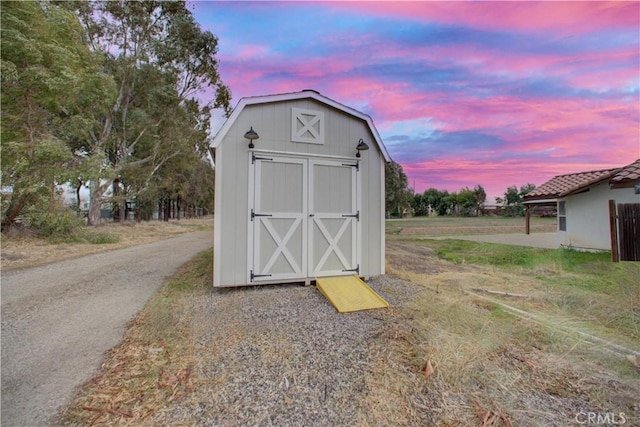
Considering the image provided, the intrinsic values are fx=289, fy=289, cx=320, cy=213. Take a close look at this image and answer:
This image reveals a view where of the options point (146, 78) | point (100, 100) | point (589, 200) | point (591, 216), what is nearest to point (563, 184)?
point (589, 200)

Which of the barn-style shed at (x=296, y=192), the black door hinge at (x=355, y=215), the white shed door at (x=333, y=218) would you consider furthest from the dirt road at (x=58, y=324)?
the black door hinge at (x=355, y=215)

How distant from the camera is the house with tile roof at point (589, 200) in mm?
8141

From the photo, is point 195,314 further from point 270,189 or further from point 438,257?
point 438,257

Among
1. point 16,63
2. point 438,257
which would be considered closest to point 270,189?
point 438,257

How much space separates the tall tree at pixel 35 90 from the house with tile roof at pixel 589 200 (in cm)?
1593

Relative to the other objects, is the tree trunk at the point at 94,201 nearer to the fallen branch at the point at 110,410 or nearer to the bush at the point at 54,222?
the bush at the point at 54,222

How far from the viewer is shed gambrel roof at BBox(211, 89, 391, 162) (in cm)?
452

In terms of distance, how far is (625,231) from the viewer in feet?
22.7

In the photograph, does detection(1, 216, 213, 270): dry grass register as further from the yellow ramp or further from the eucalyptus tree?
the yellow ramp

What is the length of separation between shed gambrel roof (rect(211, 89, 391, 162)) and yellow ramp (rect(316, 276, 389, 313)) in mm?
2447

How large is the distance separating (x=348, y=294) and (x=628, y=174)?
8681 millimetres

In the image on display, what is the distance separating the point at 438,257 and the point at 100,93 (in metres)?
14.2

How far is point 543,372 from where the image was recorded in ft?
8.17

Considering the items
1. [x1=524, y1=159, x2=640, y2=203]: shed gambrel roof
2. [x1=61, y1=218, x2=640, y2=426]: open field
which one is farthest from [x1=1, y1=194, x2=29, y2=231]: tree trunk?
[x1=524, y1=159, x2=640, y2=203]: shed gambrel roof
